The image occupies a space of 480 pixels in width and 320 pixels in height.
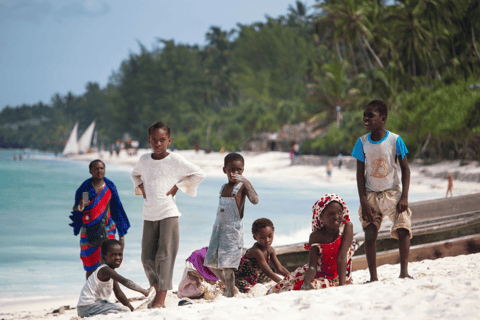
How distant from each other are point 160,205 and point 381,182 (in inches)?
68.5

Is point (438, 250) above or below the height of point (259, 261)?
below

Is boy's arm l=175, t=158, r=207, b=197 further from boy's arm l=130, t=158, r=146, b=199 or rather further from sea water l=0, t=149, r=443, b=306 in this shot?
sea water l=0, t=149, r=443, b=306

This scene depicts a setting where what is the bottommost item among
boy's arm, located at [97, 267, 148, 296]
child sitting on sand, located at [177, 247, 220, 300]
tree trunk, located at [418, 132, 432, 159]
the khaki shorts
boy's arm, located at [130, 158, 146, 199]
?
child sitting on sand, located at [177, 247, 220, 300]

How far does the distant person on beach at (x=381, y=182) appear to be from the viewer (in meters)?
3.64

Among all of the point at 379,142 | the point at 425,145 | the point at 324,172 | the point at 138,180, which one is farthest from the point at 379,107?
the point at 324,172

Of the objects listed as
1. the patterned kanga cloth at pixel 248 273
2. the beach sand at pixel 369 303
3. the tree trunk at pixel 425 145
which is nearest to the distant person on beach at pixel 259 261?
the patterned kanga cloth at pixel 248 273

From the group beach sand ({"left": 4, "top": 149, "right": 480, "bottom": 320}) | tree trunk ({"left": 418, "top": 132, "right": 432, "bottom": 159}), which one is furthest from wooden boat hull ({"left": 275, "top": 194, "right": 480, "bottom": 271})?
tree trunk ({"left": 418, "top": 132, "right": 432, "bottom": 159})

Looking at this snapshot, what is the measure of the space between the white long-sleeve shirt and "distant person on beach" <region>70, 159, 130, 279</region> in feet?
2.20

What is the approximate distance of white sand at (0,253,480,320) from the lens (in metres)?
2.75

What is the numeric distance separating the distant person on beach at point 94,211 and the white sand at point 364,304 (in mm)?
1150

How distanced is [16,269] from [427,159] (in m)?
19.9

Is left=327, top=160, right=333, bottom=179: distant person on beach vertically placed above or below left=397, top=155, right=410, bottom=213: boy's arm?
below

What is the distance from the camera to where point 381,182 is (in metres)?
3.67

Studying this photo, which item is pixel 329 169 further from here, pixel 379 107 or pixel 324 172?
pixel 379 107
